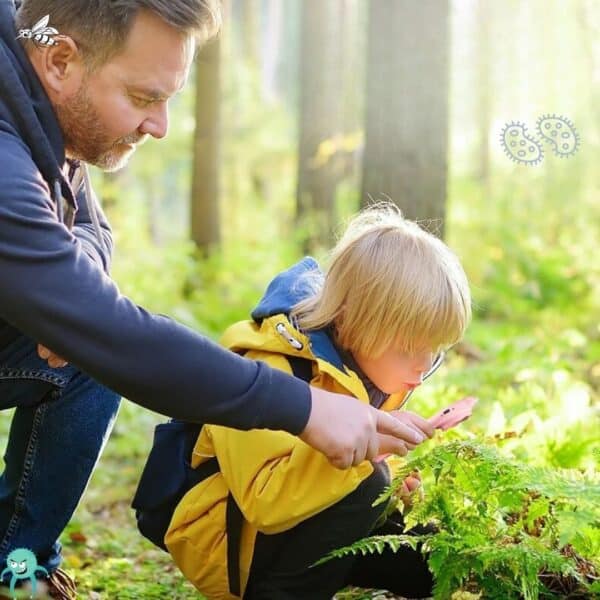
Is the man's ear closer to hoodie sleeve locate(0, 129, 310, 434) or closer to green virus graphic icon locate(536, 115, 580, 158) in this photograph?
hoodie sleeve locate(0, 129, 310, 434)

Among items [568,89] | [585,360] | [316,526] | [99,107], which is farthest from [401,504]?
[568,89]

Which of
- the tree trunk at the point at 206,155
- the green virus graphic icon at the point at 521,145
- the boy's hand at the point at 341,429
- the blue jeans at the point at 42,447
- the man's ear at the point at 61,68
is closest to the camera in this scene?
the boy's hand at the point at 341,429

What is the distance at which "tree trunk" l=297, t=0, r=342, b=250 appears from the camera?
1152 cm

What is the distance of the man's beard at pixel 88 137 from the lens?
101 inches

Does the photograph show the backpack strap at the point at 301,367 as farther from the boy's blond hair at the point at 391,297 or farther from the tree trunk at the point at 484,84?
the tree trunk at the point at 484,84

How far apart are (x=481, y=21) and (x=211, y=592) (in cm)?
1371

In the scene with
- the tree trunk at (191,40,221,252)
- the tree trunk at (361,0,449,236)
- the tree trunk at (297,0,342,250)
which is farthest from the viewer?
the tree trunk at (297,0,342,250)

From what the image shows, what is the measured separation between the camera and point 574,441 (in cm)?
345

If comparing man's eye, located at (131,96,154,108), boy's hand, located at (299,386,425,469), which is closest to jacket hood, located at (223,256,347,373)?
boy's hand, located at (299,386,425,469)

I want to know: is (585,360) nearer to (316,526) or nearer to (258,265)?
(258,265)

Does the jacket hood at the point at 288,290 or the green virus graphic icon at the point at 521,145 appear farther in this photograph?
the green virus graphic icon at the point at 521,145

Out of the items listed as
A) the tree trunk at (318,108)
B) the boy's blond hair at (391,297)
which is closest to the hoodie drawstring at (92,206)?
the boy's blond hair at (391,297)

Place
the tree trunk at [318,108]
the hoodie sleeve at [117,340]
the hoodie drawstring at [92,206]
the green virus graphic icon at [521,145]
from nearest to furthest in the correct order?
the hoodie sleeve at [117,340], the green virus graphic icon at [521,145], the hoodie drawstring at [92,206], the tree trunk at [318,108]

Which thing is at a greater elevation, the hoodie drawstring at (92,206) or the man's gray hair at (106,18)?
the man's gray hair at (106,18)
